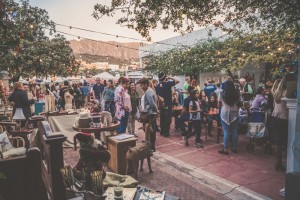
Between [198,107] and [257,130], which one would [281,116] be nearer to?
[257,130]

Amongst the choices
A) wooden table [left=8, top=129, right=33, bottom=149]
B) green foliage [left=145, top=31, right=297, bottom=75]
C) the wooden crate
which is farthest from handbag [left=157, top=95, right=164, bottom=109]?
green foliage [left=145, top=31, right=297, bottom=75]

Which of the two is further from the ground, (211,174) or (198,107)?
(198,107)

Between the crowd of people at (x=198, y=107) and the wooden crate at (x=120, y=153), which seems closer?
the crowd of people at (x=198, y=107)

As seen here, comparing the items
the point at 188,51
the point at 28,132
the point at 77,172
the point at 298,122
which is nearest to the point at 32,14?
the point at 188,51

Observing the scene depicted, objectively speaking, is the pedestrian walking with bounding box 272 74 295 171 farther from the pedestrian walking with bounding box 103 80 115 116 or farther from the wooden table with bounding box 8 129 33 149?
the pedestrian walking with bounding box 103 80 115 116

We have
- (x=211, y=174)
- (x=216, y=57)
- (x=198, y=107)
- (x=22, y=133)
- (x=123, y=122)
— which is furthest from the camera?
(x=216, y=57)

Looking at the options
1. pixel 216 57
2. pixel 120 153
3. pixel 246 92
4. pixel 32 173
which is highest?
pixel 216 57

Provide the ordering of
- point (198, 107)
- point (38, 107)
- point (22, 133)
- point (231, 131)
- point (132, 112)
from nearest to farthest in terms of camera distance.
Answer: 1. point (22, 133)
2. point (231, 131)
3. point (198, 107)
4. point (132, 112)
5. point (38, 107)

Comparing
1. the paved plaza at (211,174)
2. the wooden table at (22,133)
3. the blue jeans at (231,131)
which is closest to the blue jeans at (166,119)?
the paved plaza at (211,174)

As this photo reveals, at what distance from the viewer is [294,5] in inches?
185

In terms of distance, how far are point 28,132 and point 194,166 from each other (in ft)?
14.0

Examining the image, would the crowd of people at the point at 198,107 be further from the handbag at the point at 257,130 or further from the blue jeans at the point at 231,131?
the handbag at the point at 257,130

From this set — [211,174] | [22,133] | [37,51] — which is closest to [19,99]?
[22,133]

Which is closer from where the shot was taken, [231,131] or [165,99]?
[231,131]
